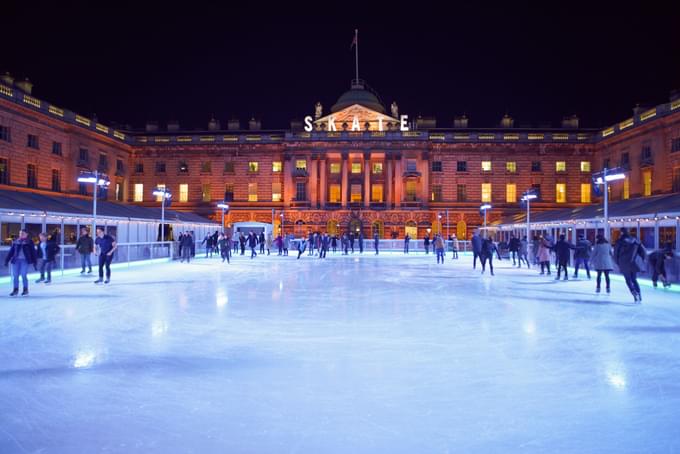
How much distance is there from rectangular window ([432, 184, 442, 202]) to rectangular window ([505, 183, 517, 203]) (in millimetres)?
7563

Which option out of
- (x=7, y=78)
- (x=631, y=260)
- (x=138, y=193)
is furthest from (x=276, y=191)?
(x=631, y=260)

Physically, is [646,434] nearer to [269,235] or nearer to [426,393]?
[426,393]

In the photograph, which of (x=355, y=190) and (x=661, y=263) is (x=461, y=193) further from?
(x=661, y=263)

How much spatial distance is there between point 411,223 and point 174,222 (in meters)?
28.9

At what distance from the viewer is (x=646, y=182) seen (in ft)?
147

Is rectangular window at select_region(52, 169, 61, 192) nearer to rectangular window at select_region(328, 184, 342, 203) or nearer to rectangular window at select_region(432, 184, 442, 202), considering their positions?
rectangular window at select_region(328, 184, 342, 203)

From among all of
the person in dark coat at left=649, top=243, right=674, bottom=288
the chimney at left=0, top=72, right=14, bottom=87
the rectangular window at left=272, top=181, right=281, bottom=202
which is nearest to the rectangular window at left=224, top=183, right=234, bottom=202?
the rectangular window at left=272, top=181, right=281, bottom=202

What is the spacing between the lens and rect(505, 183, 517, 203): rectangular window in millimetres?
58969

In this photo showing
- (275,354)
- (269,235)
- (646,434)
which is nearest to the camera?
(646,434)

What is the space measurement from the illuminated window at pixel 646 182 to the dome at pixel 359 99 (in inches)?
1235

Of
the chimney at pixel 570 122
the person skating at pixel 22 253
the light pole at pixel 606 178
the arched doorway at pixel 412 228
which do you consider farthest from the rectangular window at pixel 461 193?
the person skating at pixel 22 253

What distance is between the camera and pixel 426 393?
5.09 m

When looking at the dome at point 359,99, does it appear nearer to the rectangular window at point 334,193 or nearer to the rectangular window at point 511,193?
the rectangular window at point 334,193

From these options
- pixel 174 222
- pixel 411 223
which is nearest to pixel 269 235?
pixel 174 222
